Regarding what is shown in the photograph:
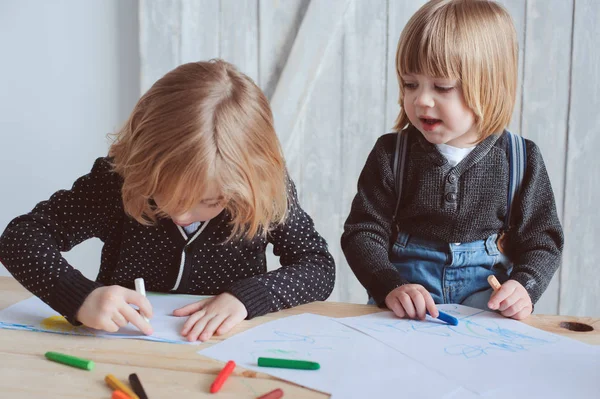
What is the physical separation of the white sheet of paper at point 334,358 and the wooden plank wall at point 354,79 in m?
1.04

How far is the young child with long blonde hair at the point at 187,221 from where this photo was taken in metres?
0.96

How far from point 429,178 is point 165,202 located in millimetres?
492

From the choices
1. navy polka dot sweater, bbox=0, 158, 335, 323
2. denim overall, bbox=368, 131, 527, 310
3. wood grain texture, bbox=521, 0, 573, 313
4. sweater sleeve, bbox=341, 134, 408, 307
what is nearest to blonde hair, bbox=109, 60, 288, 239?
navy polka dot sweater, bbox=0, 158, 335, 323

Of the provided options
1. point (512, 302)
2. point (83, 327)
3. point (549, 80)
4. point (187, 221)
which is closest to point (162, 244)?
point (187, 221)

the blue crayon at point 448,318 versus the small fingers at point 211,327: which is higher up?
the blue crayon at point 448,318

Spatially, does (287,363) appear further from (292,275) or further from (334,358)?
(292,275)

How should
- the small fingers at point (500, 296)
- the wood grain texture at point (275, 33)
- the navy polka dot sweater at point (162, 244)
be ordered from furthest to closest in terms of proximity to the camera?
the wood grain texture at point (275, 33), the navy polka dot sweater at point (162, 244), the small fingers at point (500, 296)

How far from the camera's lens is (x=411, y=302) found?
101 centimetres

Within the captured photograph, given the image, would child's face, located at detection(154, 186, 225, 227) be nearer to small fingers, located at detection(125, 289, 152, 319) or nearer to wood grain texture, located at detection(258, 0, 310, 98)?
small fingers, located at detection(125, 289, 152, 319)

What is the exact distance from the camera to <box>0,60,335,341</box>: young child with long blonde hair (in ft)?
3.17

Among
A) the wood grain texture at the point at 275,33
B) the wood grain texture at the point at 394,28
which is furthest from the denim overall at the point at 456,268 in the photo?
the wood grain texture at the point at 275,33

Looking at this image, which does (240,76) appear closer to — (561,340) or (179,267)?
(179,267)

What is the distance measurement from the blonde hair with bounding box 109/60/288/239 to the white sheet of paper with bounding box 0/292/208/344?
0.15 metres

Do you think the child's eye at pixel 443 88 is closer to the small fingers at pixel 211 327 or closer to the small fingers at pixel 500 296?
the small fingers at pixel 500 296
